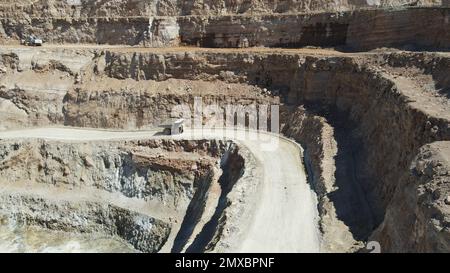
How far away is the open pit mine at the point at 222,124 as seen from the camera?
1847 centimetres

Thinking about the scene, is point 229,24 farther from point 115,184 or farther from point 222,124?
point 115,184

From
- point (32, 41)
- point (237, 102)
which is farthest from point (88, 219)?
point (32, 41)

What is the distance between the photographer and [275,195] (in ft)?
70.6

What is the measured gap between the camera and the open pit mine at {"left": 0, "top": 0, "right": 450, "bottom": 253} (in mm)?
18469

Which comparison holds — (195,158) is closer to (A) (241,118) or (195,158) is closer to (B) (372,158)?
(A) (241,118)

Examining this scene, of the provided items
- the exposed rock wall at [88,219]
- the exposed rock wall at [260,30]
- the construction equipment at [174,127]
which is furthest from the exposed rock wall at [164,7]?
the exposed rock wall at [88,219]

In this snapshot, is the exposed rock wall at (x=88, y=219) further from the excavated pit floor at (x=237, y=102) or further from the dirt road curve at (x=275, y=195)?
the dirt road curve at (x=275, y=195)

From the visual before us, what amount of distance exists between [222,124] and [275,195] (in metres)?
11.0

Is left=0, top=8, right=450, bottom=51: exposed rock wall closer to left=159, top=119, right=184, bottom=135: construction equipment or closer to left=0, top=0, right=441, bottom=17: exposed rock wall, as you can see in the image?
left=0, top=0, right=441, bottom=17: exposed rock wall

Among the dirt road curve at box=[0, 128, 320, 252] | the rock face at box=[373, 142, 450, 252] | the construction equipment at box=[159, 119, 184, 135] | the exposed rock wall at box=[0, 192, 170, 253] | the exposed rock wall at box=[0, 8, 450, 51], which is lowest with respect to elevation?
the exposed rock wall at box=[0, 192, 170, 253]

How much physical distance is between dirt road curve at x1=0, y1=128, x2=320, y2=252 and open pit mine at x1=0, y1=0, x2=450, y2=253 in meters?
0.09

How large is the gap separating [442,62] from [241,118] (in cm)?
1311

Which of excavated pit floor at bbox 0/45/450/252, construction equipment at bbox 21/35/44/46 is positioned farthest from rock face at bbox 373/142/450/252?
construction equipment at bbox 21/35/44/46

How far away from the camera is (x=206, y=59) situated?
33.8 meters
